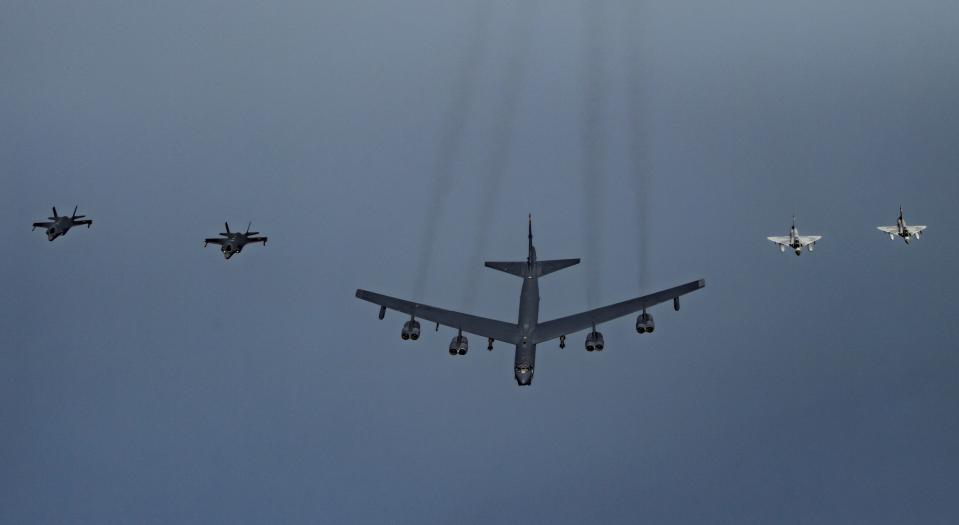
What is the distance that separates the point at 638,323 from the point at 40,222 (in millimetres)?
91594

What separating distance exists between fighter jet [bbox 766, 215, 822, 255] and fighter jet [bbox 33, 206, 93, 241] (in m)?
106

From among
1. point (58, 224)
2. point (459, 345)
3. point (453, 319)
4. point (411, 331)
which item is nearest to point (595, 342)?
point (459, 345)

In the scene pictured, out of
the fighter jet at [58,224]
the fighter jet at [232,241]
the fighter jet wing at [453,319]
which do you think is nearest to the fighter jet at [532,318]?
the fighter jet wing at [453,319]

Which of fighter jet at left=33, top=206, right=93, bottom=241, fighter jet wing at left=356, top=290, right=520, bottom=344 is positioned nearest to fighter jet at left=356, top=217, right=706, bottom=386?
fighter jet wing at left=356, top=290, right=520, bottom=344

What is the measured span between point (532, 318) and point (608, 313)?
10689 millimetres

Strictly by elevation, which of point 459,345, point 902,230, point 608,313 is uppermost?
point 902,230

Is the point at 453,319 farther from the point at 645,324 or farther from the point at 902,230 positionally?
the point at 902,230

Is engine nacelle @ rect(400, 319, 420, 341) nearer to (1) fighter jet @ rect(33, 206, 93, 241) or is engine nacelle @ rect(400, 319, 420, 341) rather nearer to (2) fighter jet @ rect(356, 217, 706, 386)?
(2) fighter jet @ rect(356, 217, 706, 386)

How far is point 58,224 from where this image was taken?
493 feet

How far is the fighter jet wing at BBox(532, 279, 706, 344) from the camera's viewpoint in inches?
5197

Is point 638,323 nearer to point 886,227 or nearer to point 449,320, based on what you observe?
point 449,320

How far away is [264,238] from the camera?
153 metres

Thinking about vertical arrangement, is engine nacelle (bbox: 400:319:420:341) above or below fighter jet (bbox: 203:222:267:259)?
below

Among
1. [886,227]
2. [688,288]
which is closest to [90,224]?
[688,288]
